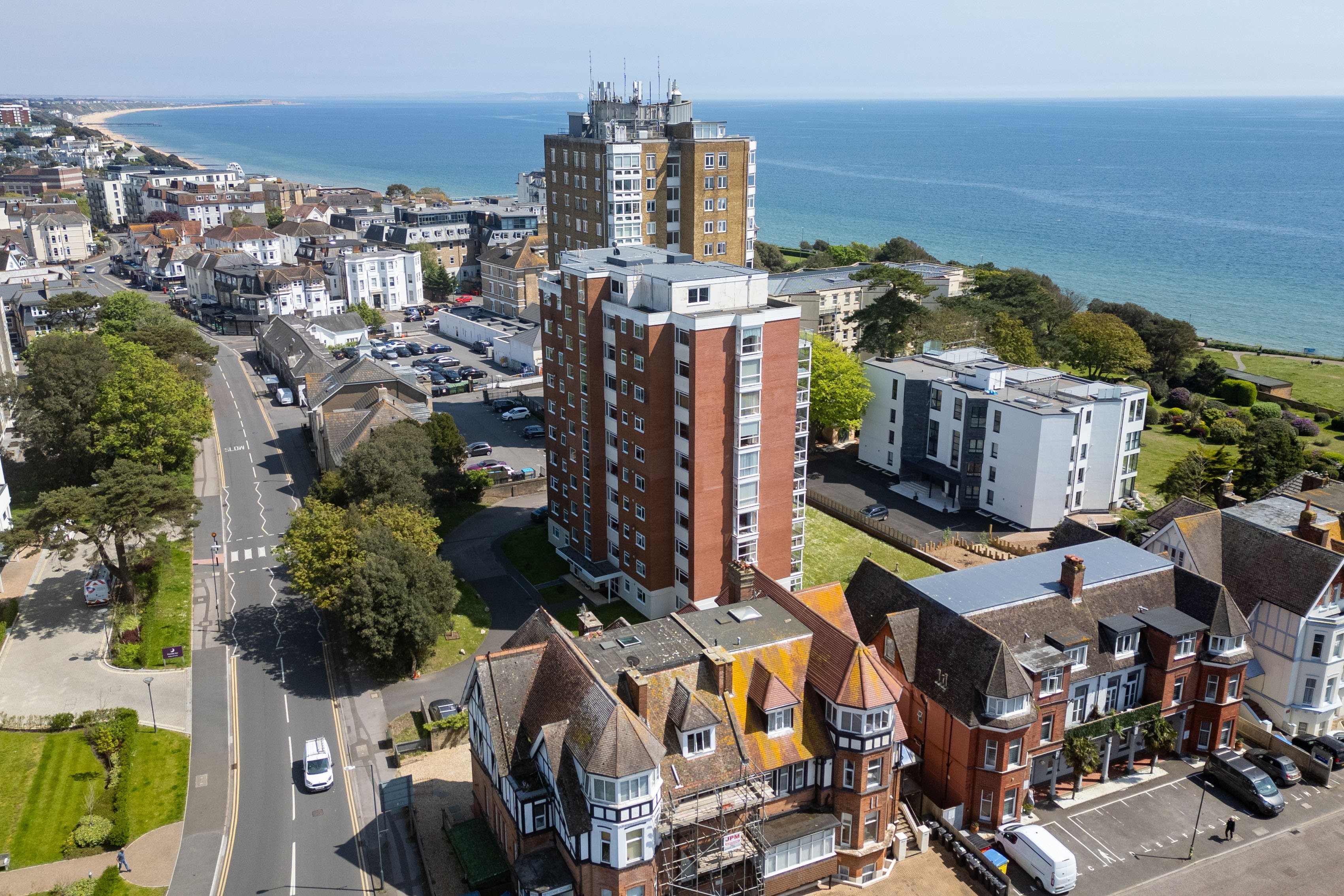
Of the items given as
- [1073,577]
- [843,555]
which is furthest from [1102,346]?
[1073,577]

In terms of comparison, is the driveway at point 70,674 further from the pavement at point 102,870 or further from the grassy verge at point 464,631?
the grassy verge at point 464,631

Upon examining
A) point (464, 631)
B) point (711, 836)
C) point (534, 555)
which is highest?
point (711, 836)

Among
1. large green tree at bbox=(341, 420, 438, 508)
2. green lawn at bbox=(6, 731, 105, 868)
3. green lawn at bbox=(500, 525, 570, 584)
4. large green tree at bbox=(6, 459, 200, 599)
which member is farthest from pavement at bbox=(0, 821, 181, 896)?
green lawn at bbox=(500, 525, 570, 584)

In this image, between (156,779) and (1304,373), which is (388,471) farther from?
(1304,373)

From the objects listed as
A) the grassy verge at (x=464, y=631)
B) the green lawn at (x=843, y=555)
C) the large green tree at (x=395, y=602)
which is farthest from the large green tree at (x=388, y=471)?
the green lawn at (x=843, y=555)

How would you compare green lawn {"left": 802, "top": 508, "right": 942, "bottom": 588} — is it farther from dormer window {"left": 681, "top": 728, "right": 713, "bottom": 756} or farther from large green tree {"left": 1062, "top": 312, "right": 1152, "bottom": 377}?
large green tree {"left": 1062, "top": 312, "right": 1152, "bottom": 377}

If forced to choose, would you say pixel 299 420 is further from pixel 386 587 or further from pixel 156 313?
pixel 386 587
